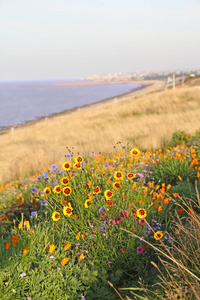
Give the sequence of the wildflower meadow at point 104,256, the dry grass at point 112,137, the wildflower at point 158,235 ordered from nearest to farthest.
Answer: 1. the wildflower at point 158,235
2. the wildflower meadow at point 104,256
3. the dry grass at point 112,137

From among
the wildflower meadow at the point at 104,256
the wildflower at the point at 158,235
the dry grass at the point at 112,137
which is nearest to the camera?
the wildflower at the point at 158,235

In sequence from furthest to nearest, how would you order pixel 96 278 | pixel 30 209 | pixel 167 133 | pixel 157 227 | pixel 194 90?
1. pixel 194 90
2. pixel 167 133
3. pixel 30 209
4. pixel 157 227
5. pixel 96 278

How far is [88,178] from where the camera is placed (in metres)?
4.12

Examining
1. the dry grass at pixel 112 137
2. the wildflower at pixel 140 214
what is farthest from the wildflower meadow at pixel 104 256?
the dry grass at pixel 112 137

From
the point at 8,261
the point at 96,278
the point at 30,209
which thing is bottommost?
the point at 30,209

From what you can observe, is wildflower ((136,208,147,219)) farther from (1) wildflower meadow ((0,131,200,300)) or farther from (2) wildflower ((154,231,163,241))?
(2) wildflower ((154,231,163,241))

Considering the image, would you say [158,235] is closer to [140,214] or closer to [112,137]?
[140,214]

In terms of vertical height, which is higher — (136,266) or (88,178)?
(88,178)

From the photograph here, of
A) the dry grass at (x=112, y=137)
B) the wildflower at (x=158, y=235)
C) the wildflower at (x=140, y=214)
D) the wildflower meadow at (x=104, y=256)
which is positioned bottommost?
the dry grass at (x=112, y=137)

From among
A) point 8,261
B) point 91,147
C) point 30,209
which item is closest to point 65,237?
point 8,261

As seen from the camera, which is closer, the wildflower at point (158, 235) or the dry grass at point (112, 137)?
the wildflower at point (158, 235)

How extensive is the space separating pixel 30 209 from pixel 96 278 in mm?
2374

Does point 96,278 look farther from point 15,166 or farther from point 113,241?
point 15,166

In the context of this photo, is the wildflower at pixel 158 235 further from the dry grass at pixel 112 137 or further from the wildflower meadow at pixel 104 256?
the dry grass at pixel 112 137
